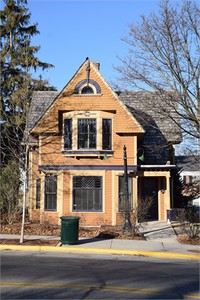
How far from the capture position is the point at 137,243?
14.3 meters

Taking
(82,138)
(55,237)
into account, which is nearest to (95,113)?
(82,138)

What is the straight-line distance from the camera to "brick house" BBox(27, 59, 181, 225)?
19.9 meters

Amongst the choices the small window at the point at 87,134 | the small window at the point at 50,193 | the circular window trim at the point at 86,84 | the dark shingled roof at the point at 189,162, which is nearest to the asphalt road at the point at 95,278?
the dark shingled roof at the point at 189,162

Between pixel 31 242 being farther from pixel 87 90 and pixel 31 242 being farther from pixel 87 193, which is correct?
pixel 87 90

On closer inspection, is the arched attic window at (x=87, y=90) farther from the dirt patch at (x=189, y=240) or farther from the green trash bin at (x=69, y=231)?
the dirt patch at (x=189, y=240)

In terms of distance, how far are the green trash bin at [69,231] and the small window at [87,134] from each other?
6.89 metres

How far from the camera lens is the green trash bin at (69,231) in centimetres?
1363

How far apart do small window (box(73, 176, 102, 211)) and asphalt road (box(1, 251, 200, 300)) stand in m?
8.04

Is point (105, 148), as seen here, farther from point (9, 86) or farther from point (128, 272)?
point (9, 86)

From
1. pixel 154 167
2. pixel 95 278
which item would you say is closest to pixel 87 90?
pixel 154 167

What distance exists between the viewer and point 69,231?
1369cm

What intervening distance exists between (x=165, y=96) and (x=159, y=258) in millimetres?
7512

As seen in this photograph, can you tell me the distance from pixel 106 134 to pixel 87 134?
3.31 feet

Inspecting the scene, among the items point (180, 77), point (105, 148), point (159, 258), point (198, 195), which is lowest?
point (159, 258)
